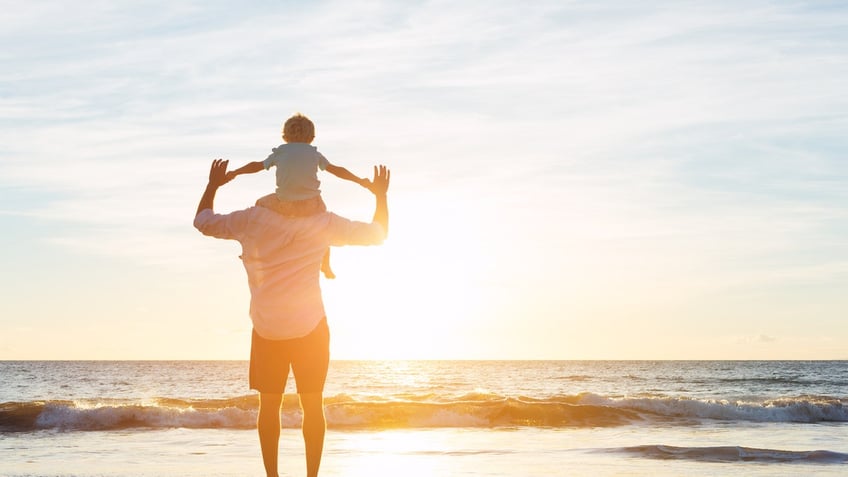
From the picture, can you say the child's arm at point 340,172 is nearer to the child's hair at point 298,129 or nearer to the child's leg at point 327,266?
the child's hair at point 298,129

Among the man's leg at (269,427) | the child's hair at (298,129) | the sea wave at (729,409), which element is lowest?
the sea wave at (729,409)

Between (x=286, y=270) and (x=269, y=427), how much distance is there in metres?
0.83

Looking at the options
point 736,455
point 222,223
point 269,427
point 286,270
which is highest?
point 222,223

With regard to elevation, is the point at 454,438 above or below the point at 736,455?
below

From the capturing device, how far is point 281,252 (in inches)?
167

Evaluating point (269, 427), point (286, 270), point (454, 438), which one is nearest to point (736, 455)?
point (454, 438)

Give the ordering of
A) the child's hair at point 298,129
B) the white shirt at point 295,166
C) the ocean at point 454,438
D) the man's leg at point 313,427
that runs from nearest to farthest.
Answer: the white shirt at point 295,166, the child's hair at point 298,129, the man's leg at point 313,427, the ocean at point 454,438

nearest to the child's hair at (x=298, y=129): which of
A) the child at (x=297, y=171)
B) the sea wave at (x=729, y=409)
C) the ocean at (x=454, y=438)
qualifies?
the child at (x=297, y=171)

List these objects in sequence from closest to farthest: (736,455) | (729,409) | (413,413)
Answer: (736,455) < (413,413) < (729,409)

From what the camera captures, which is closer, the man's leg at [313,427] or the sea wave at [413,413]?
the man's leg at [313,427]

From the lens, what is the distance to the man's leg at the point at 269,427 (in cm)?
446

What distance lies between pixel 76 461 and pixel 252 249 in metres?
6.19

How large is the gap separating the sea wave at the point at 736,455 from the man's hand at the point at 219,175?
21.0ft

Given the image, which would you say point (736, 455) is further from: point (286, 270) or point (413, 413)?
point (413, 413)
